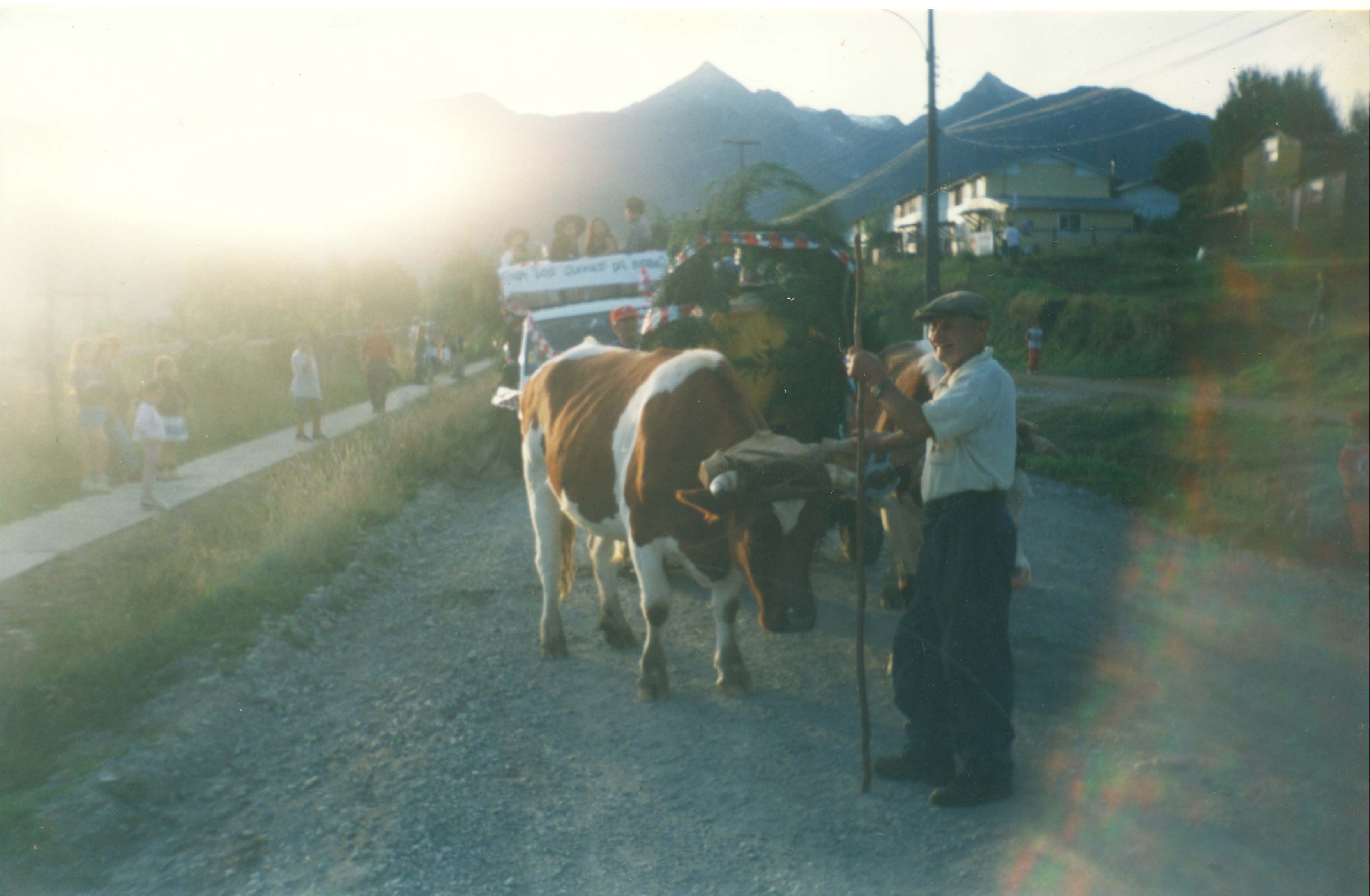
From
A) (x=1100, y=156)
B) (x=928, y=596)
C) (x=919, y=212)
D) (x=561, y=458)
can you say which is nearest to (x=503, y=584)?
(x=561, y=458)

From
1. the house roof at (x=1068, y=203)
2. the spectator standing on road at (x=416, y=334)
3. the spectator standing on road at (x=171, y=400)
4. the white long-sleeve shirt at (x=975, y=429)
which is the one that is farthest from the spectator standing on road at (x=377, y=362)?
the house roof at (x=1068, y=203)

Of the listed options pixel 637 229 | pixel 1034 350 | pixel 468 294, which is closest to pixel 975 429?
pixel 637 229

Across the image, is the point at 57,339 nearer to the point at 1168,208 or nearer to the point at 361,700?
the point at 361,700

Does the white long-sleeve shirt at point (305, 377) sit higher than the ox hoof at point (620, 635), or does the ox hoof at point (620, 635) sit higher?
the white long-sleeve shirt at point (305, 377)

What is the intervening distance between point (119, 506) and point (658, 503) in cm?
753

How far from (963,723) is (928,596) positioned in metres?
0.52

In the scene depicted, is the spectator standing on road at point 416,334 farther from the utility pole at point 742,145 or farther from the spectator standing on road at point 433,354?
the utility pole at point 742,145

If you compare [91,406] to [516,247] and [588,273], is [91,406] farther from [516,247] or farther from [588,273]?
[516,247]

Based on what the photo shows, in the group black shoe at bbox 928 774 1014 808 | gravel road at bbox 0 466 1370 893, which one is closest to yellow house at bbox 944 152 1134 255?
gravel road at bbox 0 466 1370 893

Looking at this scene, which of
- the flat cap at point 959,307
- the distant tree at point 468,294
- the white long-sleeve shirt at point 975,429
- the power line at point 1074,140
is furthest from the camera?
the distant tree at point 468,294

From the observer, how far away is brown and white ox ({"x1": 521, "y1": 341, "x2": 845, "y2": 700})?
4.72 metres

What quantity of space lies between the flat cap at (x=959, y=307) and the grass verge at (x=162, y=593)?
4150 mm

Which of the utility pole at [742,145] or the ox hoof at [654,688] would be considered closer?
the ox hoof at [654,688]

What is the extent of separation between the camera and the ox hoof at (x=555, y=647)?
6.26 meters
